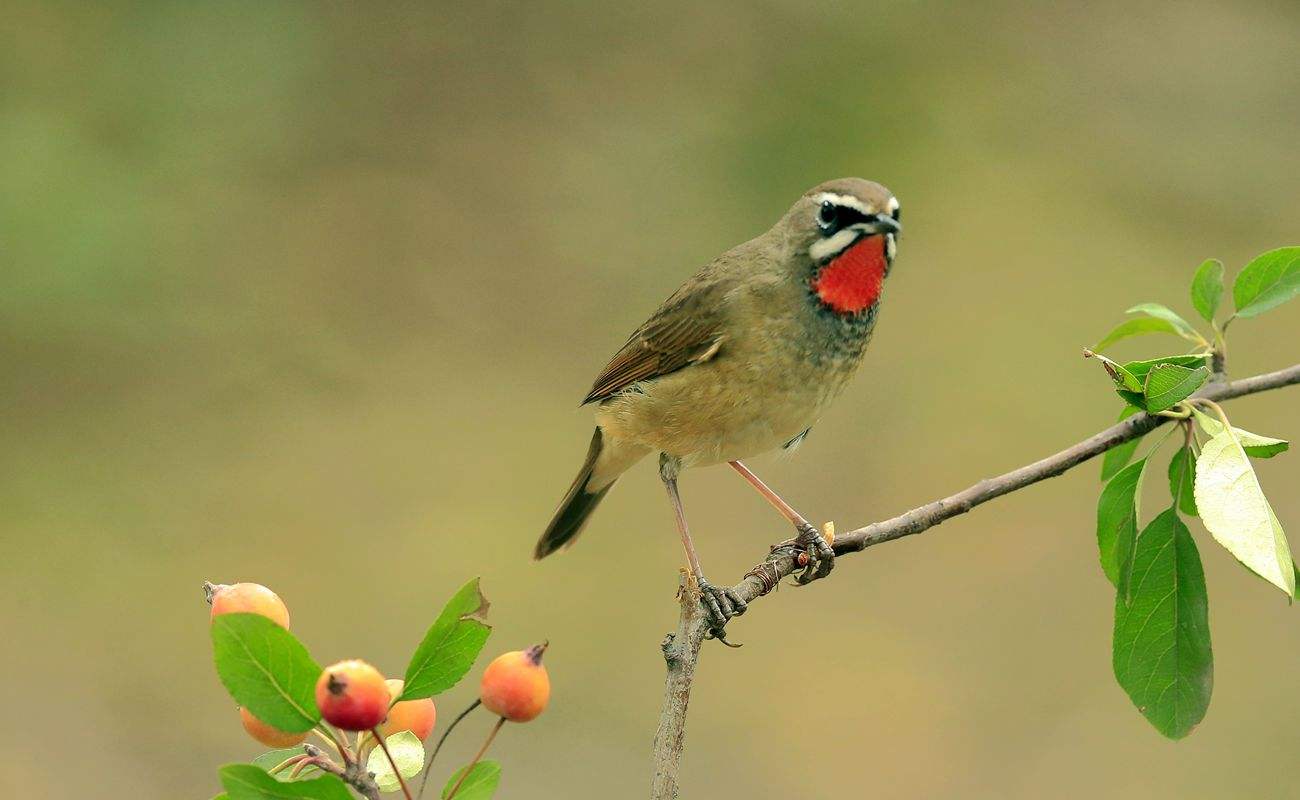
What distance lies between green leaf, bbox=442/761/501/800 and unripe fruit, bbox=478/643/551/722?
0.18 ft

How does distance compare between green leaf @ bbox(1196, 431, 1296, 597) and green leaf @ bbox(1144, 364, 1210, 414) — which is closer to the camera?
green leaf @ bbox(1196, 431, 1296, 597)

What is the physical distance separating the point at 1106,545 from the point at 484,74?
8.10 meters

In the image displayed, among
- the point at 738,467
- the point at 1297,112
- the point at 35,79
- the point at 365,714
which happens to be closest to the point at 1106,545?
the point at 365,714

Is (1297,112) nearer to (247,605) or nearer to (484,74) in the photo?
(484,74)

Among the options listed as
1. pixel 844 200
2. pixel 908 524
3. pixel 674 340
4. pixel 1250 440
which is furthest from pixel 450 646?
pixel 674 340

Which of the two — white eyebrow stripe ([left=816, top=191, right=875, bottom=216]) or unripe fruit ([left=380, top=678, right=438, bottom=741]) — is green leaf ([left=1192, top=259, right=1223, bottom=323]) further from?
unripe fruit ([left=380, top=678, right=438, bottom=741])

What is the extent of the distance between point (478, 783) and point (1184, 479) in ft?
3.96

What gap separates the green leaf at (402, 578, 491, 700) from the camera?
1371mm

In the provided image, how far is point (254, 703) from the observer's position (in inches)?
51.6

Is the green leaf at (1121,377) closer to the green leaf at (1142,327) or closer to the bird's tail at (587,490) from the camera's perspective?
the green leaf at (1142,327)

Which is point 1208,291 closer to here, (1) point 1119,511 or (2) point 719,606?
(1) point 1119,511

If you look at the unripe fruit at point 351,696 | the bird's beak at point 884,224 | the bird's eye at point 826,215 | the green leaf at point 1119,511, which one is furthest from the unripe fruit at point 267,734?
the bird's eye at point 826,215

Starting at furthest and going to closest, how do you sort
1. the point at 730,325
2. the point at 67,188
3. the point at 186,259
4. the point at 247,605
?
the point at 186,259, the point at 67,188, the point at 730,325, the point at 247,605

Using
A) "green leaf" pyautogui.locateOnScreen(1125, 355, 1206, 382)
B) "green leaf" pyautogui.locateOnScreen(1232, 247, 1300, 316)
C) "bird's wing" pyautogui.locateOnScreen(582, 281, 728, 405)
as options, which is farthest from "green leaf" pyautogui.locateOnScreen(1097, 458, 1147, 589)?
"bird's wing" pyautogui.locateOnScreen(582, 281, 728, 405)
